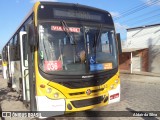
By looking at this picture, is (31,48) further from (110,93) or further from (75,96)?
(110,93)

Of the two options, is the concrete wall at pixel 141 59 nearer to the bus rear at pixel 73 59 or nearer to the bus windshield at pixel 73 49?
the bus rear at pixel 73 59

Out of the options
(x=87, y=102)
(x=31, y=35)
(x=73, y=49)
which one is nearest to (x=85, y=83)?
(x=87, y=102)

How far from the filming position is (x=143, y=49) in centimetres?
2800

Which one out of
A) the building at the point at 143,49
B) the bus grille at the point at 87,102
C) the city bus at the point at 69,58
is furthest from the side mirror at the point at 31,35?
the building at the point at 143,49

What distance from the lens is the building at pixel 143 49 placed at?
1032 inches

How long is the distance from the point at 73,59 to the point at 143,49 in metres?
23.4

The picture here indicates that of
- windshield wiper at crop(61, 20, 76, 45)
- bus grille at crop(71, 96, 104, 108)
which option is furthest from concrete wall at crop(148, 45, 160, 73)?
windshield wiper at crop(61, 20, 76, 45)

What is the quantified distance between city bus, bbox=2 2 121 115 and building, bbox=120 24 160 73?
19764 mm

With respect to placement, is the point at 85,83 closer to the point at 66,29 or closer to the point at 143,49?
the point at 66,29

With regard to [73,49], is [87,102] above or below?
below

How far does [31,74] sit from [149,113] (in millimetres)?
3871

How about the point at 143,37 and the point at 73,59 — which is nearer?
Answer: the point at 73,59

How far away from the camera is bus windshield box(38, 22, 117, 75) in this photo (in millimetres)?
5805

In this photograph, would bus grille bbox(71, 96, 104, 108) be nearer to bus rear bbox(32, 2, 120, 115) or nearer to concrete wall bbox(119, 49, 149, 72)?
bus rear bbox(32, 2, 120, 115)
